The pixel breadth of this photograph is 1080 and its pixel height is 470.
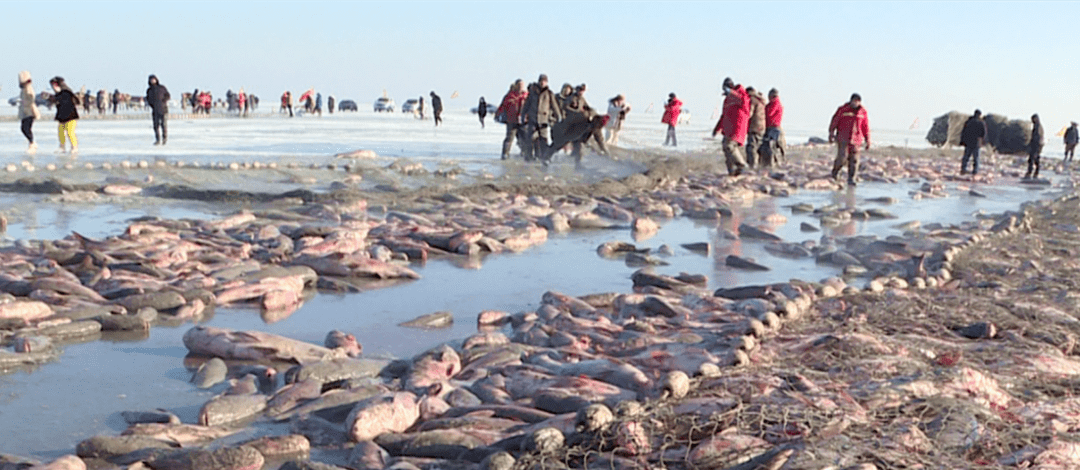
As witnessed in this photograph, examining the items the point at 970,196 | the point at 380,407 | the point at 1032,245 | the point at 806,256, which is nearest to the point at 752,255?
the point at 806,256

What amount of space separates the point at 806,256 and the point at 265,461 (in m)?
7.46

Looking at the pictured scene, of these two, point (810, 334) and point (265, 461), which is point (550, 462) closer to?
point (265, 461)

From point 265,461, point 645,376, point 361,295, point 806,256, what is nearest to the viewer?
point 265,461

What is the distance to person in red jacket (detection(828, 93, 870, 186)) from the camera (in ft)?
63.7

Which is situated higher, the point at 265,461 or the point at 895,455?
the point at 895,455

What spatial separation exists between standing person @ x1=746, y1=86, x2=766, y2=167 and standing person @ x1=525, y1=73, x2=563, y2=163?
3.98 m

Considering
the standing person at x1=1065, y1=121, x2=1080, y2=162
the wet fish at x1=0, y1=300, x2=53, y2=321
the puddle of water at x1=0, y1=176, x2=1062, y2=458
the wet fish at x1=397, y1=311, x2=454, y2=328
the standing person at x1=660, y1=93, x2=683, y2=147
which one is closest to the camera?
the puddle of water at x1=0, y1=176, x2=1062, y2=458

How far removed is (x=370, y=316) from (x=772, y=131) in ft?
55.7

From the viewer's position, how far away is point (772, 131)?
2292 centimetres

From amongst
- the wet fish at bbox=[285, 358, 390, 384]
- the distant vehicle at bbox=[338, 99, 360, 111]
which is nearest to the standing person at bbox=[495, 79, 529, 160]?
the wet fish at bbox=[285, 358, 390, 384]

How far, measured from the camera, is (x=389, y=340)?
6.62 m

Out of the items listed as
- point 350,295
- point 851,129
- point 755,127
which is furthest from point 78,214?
point 755,127

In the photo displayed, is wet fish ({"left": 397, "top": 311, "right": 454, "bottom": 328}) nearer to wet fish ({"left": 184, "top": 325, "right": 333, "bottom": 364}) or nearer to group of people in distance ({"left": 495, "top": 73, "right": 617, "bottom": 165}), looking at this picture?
wet fish ({"left": 184, "top": 325, "right": 333, "bottom": 364})

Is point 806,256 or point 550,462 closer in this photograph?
point 550,462
